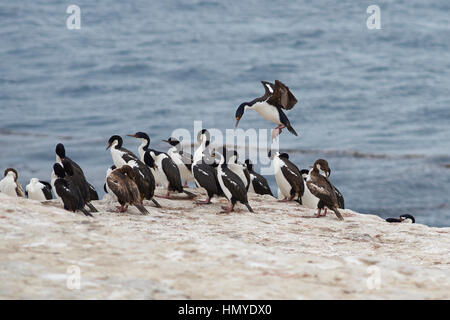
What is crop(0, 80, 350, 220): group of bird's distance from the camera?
10.8 metres

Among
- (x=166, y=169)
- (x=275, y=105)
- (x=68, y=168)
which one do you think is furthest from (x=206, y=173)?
(x=275, y=105)

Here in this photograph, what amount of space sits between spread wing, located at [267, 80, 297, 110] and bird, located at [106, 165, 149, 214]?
5540 millimetres

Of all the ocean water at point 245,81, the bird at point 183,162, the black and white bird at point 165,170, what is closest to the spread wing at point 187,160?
the bird at point 183,162

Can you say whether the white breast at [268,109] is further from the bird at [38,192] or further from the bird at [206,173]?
the bird at [38,192]

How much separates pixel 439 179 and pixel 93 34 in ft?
105

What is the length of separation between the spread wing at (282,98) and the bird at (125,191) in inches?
218

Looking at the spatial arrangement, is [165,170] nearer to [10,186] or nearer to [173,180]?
[173,180]

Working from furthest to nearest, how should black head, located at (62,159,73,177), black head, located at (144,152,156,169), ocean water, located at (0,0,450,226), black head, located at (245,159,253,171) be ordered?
ocean water, located at (0,0,450,226) < black head, located at (245,159,253,171) < black head, located at (144,152,156,169) < black head, located at (62,159,73,177)

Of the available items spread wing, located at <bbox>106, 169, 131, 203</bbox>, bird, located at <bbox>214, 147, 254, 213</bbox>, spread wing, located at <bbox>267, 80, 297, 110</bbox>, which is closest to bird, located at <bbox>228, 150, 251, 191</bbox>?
bird, located at <bbox>214, 147, 254, 213</bbox>

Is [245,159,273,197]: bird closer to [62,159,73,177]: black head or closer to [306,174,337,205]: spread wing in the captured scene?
[306,174,337,205]: spread wing

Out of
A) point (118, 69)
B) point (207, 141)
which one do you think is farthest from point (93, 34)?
point (207, 141)

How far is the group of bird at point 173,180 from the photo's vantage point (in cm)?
1080

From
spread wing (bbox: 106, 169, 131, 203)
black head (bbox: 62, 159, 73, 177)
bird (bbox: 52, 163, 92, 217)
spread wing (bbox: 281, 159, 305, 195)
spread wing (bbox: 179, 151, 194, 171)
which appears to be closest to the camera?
bird (bbox: 52, 163, 92, 217)

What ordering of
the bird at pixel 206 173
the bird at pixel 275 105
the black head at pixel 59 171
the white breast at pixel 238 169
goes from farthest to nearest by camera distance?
the bird at pixel 275 105 → the white breast at pixel 238 169 → the bird at pixel 206 173 → the black head at pixel 59 171
